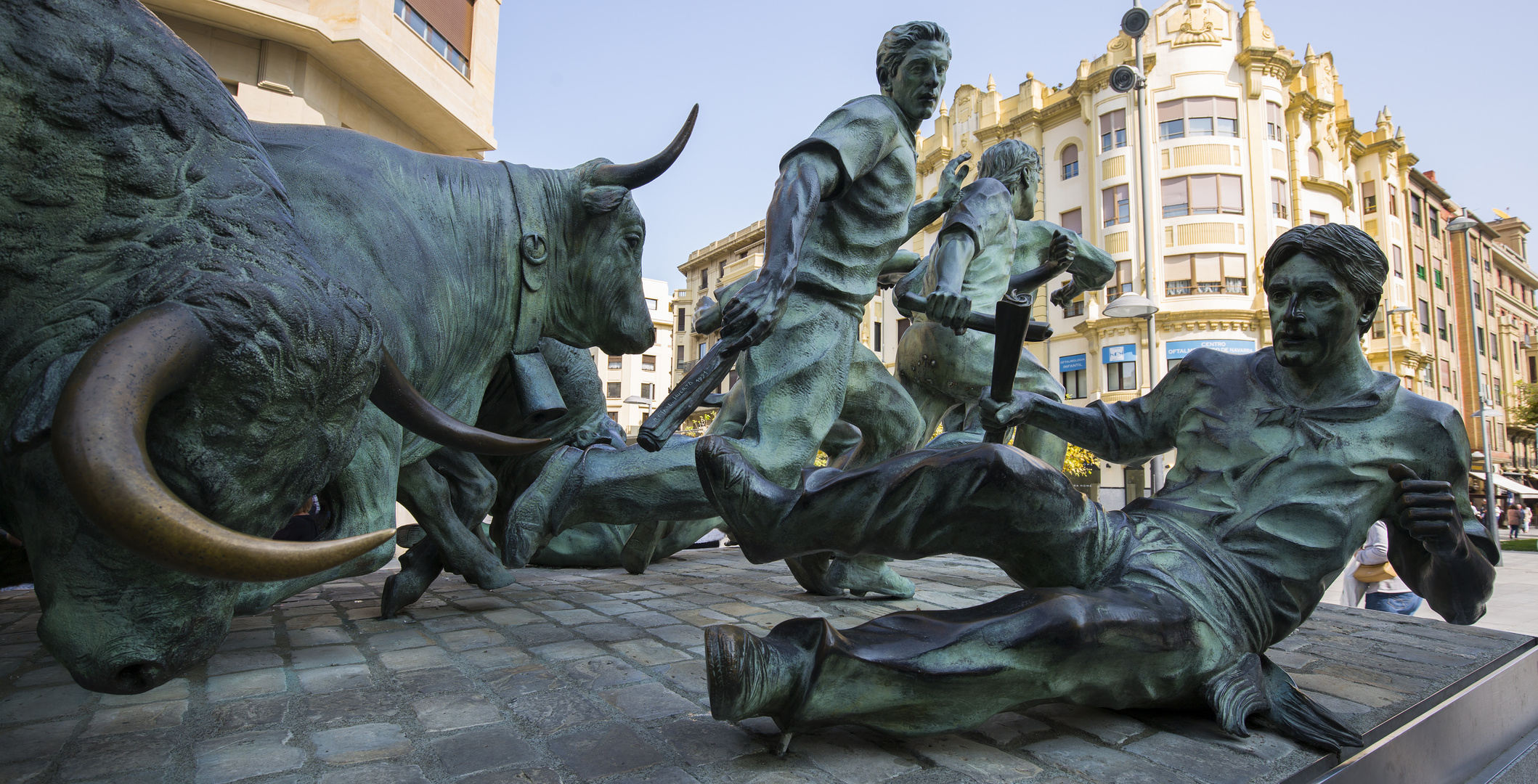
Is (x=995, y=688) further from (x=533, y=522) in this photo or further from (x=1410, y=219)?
(x=1410, y=219)

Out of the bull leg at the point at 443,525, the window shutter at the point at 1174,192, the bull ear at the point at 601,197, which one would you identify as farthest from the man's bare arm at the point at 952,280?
the window shutter at the point at 1174,192

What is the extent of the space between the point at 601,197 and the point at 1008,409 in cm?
191

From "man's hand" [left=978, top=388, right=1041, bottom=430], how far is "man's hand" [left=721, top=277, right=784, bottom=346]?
2.35 ft

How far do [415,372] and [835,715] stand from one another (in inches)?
74.7

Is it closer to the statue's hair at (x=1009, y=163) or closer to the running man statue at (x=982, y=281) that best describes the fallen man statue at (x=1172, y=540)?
the running man statue at (x=982, y=281)

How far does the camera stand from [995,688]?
181cm

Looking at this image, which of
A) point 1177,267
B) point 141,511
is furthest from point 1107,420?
point 1177,267

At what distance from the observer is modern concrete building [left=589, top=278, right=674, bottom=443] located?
5609 centimetres

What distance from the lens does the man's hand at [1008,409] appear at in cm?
250

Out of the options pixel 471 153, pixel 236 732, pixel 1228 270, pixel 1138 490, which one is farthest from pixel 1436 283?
pixel 236 732

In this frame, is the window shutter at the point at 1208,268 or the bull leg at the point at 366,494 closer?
the bull leg at the point at 366,494

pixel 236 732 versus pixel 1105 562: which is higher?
pixel 1105 562

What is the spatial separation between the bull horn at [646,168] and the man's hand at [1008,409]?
1.67 m

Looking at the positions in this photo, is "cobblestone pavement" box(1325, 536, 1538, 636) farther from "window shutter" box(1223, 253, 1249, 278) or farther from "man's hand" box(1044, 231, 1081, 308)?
"window shutter" box(1223, 253, 1249, 278)
